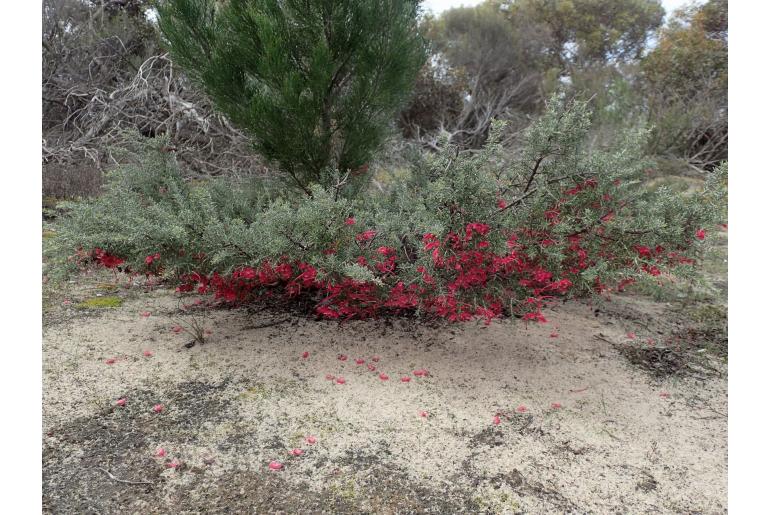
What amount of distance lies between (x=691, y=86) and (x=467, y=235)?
41.3 ft

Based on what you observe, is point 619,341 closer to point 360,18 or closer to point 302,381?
point 302,381

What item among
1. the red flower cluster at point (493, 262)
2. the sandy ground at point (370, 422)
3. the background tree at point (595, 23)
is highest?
the background tree at point (595, 23)

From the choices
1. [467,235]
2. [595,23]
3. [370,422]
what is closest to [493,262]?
[467,235]

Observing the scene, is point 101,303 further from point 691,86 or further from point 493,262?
point 691,86

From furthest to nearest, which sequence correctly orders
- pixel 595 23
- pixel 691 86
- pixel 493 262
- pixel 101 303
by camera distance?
1. pixel 595 23
2. pixel 691 86
3. pixel 101 303
4. pixel 493 262

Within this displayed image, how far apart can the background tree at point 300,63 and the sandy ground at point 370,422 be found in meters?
1.21

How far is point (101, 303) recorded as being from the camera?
3.88 meters

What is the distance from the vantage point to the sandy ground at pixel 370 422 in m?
1.91

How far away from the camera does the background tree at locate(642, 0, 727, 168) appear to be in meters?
9.64

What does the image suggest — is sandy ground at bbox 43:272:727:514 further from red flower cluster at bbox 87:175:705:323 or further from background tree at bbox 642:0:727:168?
background tree at bbox 642:0:727:168

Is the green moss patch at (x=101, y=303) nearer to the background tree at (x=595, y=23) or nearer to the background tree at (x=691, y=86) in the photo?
the background tree at (x=691, y=86)

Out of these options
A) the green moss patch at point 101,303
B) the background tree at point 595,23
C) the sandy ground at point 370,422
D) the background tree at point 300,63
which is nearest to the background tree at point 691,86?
the background tree at point 595,23

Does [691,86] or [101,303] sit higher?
[691,86]

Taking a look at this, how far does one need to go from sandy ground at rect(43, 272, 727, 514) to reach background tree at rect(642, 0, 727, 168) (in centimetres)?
738
